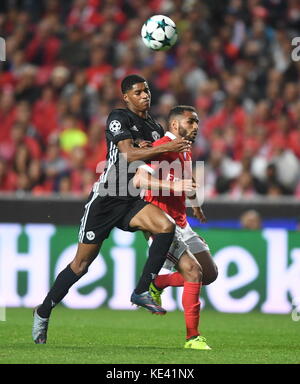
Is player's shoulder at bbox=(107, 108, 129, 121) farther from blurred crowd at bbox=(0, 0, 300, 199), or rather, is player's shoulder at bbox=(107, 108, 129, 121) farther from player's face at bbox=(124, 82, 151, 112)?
blurred crowd at bbox=(0, 0, 300, 199)

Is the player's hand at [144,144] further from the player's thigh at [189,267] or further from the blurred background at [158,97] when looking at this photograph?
the blurred background at [158,97]

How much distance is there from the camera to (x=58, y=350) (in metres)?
7.89

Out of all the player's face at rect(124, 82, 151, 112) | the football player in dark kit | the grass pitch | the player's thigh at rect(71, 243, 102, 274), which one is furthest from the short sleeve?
the grass pitch

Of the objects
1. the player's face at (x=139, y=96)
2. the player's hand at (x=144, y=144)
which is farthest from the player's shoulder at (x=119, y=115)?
the player's hand at (x=144, y=144)

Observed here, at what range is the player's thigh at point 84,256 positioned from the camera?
27.0 ft

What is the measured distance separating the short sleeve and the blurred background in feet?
13.8

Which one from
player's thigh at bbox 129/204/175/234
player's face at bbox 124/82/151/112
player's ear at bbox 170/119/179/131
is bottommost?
player's thigh at bbox 129/204/175/234

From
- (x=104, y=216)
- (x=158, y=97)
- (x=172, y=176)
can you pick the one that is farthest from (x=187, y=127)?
(x=158, y=97)

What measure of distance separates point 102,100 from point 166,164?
21.8ft

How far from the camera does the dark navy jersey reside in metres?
8.20

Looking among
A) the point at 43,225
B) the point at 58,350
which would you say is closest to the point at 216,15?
the point at 43,225

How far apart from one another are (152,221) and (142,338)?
1563 millimetres

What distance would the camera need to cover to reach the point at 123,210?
8242mm

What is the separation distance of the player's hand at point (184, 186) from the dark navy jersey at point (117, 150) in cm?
52
